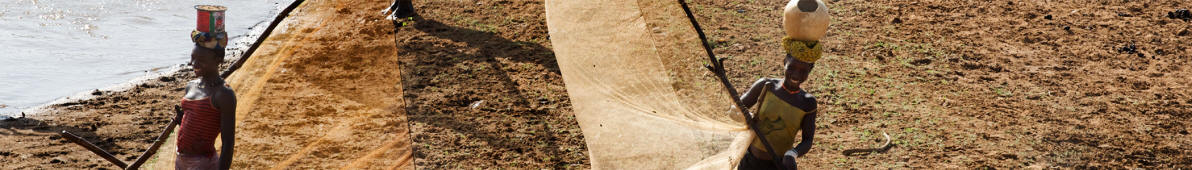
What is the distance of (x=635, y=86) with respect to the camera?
555 cm

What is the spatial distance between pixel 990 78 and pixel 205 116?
21.2ft

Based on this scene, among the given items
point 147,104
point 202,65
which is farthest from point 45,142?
point 202,65

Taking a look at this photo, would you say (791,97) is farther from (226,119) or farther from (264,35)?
(226,119)

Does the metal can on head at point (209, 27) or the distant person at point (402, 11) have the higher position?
the metal can on head at point (209, 27)

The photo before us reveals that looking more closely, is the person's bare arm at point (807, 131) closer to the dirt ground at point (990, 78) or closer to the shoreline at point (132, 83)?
the dirt ground at point (990, 78)

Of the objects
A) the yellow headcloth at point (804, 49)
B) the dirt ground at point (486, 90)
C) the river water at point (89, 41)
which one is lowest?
the river water at point (89, 41)

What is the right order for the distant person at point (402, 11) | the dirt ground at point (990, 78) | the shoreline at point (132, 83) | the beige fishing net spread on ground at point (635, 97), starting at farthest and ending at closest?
the distant person at point (402, 11)
the shoreline at point (132, 83)
the dirt ground at point (990, 78)
the beige fishing net spread on ground at point (635, 97)

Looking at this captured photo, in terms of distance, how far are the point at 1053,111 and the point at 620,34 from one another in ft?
11.4

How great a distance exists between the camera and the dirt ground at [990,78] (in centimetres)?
656

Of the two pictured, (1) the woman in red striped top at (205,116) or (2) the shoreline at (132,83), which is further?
(2) the shoreline at (132,83)

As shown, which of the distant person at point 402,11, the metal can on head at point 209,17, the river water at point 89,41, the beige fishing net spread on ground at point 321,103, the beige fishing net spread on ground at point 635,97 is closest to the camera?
the metal can on head at point 209,17

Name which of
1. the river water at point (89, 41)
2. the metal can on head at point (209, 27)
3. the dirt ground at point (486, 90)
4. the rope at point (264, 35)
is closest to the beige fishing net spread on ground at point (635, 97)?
the dirt ground at point (486, 90)

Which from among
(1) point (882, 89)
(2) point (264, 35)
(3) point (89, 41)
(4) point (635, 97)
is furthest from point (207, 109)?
(3) point (89, 41)

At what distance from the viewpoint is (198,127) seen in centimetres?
395
